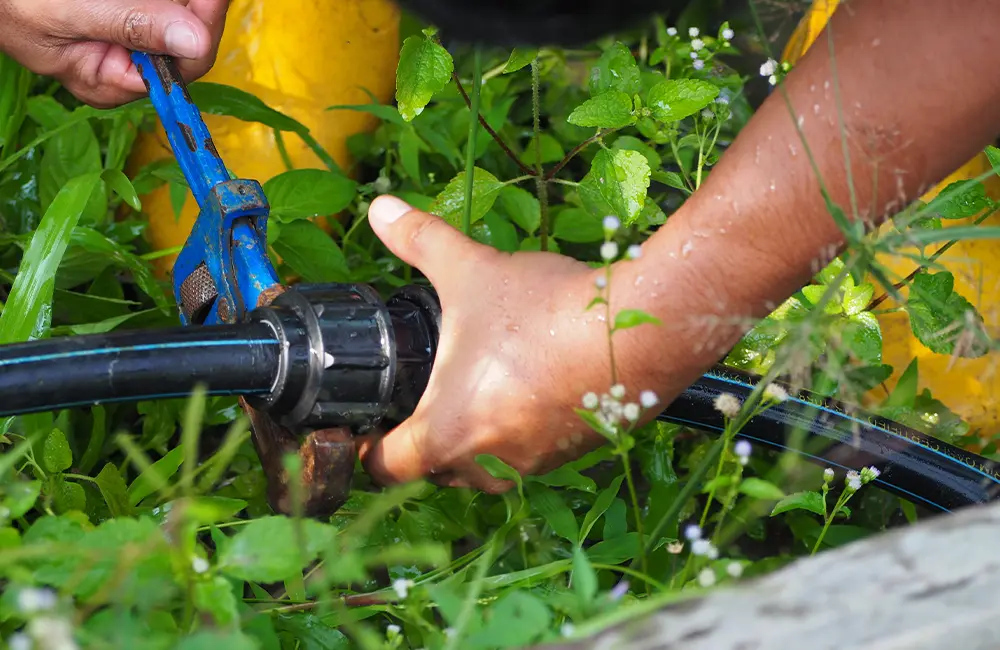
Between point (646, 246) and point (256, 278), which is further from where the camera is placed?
point (256, 278)

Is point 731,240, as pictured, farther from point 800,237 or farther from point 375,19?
point 375,19

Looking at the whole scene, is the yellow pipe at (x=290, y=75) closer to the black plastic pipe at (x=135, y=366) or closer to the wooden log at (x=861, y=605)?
the black plastic pipe at (x=135, y=366)

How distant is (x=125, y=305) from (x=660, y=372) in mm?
937

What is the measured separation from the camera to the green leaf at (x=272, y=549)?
2.48 feet

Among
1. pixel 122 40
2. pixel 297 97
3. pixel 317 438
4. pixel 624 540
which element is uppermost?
pixel 122 40

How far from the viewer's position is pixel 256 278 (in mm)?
1167

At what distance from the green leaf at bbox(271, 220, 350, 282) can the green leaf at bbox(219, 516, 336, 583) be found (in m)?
0.77

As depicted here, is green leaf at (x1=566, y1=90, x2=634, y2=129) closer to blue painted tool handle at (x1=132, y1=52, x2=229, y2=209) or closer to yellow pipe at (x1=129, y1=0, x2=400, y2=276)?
blue painted tool handle at (x1=132, y1=52, x2=229, y2=209)

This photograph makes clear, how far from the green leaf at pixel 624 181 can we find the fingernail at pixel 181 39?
1.81ft

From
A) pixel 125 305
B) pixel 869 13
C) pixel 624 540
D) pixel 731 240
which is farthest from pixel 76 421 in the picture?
pixel 869 13

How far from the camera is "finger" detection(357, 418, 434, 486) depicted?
3.71 feet

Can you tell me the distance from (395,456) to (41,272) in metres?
0.52

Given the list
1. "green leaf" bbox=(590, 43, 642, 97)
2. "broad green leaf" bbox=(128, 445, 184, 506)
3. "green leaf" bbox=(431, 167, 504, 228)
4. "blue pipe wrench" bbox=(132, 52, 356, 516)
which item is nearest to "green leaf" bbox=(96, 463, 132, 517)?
"broad green leaf" bbox=(128, 445, 184, 506)

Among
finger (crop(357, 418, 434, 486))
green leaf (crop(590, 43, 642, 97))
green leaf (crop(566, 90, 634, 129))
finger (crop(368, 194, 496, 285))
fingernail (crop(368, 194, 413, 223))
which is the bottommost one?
finger (crop(357, 418, 434, 486))
